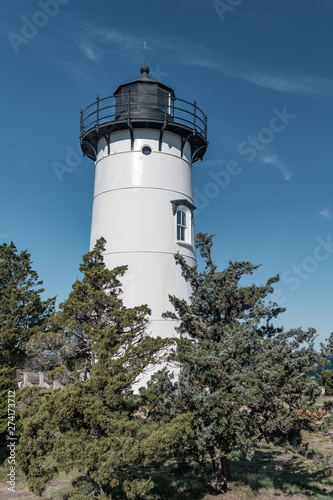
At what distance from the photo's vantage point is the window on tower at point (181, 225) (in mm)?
16956

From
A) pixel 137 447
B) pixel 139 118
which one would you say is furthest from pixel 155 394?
pixel 139 118

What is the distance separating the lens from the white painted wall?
15734 millimetres

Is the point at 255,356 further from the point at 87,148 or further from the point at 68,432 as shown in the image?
the point at 87,148

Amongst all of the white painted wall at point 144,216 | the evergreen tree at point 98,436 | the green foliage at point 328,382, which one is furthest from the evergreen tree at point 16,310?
the green foliage at point 328,382

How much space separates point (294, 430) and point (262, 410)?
877mm

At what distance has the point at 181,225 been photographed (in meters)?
17.0

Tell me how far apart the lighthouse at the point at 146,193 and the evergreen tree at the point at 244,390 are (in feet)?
19.9

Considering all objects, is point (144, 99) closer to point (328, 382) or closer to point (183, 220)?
point (183, 220)

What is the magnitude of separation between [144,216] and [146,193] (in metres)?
1.02

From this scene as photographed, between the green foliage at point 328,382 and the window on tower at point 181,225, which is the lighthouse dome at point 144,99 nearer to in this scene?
the window on tower at point 181,225

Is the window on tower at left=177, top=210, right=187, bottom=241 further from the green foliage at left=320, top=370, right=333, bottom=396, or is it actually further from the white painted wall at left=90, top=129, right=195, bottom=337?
the green foliage at left=320, top=370, right=333, bottom=396

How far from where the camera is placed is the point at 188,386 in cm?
852

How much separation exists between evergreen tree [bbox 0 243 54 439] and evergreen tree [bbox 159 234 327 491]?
680cm

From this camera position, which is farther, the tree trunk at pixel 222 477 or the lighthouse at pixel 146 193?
the lighthouse at pixel 146 193
